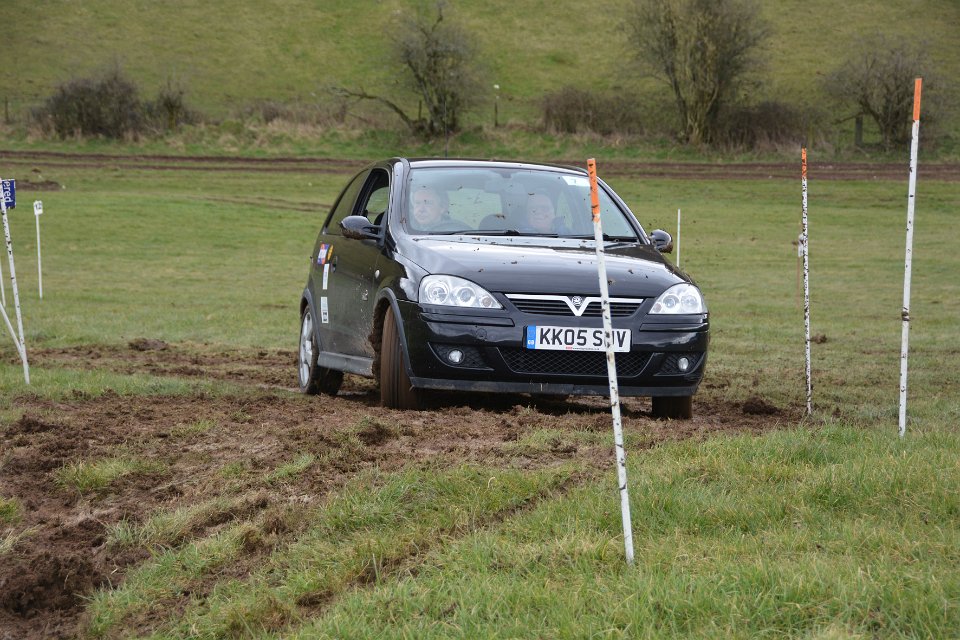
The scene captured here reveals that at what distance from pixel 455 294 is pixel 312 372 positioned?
2.69m

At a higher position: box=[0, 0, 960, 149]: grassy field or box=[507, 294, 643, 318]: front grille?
box=[0, 0, 960, 149]: grassy field

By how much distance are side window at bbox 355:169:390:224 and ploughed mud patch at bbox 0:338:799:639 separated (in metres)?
1.52

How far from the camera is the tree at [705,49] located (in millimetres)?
48156

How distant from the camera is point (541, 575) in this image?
3.99m

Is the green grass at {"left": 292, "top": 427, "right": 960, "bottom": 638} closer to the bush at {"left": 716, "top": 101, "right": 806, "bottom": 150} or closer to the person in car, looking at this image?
the person in car

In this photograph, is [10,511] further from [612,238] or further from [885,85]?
[885,85]

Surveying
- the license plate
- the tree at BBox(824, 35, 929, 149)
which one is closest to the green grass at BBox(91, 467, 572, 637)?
the license plate

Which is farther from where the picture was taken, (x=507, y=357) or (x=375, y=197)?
(x=375, y=197)

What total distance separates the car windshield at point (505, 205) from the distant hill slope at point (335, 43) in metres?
46.3

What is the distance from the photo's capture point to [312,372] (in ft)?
31.1

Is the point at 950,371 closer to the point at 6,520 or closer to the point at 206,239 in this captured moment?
the point at 6,520

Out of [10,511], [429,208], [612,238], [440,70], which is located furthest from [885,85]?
[10,511]

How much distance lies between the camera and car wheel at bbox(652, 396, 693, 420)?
25.1ft

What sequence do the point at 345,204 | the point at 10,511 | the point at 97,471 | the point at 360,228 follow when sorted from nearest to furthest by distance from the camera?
the point at 10,511 < the point at 97,471 < the point at 360,228 < the point at 345,204
